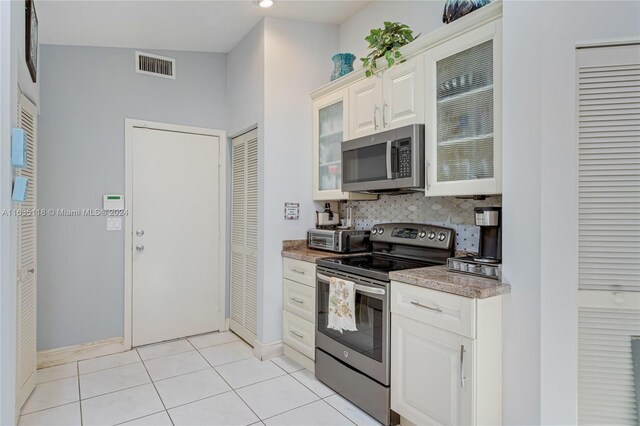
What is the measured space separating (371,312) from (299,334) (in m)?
0.95

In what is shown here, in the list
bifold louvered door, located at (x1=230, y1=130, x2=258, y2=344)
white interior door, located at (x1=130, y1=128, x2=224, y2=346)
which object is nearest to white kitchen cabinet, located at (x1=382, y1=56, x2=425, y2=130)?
bifold louvered door, located at (x1=230, y1=130, x2=258, y2=344)

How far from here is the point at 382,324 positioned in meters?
2.05

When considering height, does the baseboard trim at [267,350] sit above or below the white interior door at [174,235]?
below

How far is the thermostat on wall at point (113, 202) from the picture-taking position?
3145 mm

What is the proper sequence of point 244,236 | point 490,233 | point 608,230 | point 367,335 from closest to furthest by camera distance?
point 608,230, point 490,233, point 367,335, point 244,236

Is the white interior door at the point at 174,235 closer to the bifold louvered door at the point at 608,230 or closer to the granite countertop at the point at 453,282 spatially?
the granite countertop at the point at 453,282

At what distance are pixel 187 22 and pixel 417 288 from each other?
2.81 m

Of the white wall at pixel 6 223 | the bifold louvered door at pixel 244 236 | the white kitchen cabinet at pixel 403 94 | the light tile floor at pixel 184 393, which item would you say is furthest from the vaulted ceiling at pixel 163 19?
the light tile floor at pixel 184 393

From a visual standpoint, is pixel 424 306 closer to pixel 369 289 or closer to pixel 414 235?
pixel 369 289

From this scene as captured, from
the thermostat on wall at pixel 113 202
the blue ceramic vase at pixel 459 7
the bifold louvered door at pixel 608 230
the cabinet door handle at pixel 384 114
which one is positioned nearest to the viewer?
the bifold louvered door at pixel 608 230

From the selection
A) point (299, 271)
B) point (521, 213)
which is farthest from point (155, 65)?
point (521, 213)

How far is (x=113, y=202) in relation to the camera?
10.4 ft

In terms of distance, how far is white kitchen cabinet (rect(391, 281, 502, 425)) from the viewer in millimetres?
1627

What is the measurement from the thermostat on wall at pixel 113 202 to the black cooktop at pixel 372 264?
195 centimetres
